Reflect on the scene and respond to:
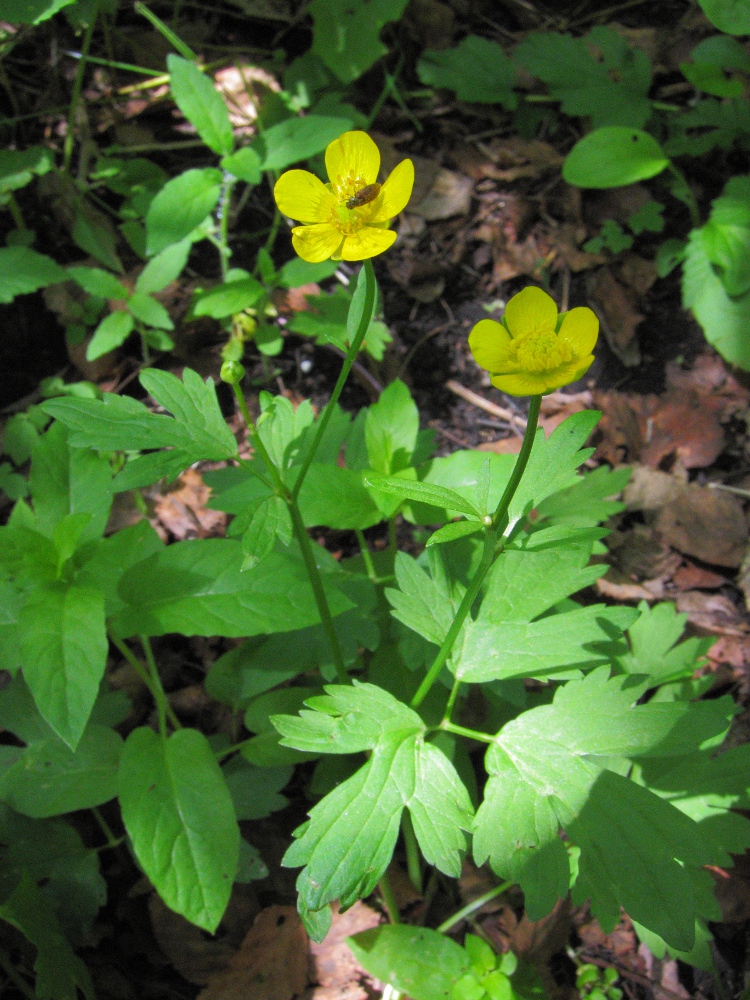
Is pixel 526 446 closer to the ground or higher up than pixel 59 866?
higher up

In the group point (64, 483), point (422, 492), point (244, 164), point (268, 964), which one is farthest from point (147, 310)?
point (268, 964)

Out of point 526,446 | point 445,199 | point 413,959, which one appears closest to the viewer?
point 526,446

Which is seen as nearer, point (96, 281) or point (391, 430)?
point (391, 430)

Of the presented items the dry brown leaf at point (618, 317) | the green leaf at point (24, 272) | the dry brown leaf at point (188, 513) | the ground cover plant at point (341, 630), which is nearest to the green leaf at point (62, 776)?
the ground cover plant at point (341, 630)

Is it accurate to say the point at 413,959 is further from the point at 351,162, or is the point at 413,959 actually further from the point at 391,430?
the point at 351,162

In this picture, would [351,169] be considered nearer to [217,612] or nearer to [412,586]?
[412,586]

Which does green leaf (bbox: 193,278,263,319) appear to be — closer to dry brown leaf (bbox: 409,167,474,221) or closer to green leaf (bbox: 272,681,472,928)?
dry brown leaf (bbox: 409,167,474,221)

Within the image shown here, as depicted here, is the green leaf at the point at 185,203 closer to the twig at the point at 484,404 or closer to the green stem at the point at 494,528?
the twig at the point at 484,404
